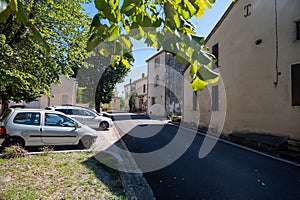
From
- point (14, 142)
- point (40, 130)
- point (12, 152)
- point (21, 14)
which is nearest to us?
point (21, 14)

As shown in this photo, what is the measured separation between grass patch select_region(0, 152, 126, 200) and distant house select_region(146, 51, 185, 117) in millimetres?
16503

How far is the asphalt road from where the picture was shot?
4168 millimetres

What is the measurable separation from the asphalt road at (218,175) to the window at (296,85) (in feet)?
8.14

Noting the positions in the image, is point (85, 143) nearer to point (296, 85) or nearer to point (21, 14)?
point (21, 14)

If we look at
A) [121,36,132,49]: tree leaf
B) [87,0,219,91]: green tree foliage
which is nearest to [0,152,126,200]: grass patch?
[121,36,132,49]: tree leaf

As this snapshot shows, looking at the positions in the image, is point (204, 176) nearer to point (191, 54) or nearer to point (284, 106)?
point (191, 54)

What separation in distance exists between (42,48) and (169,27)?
265 inches

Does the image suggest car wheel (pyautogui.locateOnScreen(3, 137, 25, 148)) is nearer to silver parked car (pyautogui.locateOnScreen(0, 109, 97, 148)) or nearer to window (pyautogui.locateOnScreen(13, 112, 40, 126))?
silver parked car (pyautogui.locateOnScreen(0, 109, 97, 148))

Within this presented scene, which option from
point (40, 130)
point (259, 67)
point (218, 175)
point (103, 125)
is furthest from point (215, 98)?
point (40, 130)

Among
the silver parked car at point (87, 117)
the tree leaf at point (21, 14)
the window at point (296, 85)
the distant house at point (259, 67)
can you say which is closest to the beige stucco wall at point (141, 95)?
the silver parked car at point (87, 117)

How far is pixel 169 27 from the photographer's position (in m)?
1.31

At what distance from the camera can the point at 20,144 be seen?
21.1 ft

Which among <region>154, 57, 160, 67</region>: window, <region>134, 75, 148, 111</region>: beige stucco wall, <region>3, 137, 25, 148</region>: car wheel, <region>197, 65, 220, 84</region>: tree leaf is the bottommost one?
<region>3, 137, 25, 148</region>: car wheel

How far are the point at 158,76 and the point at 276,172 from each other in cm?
2256
